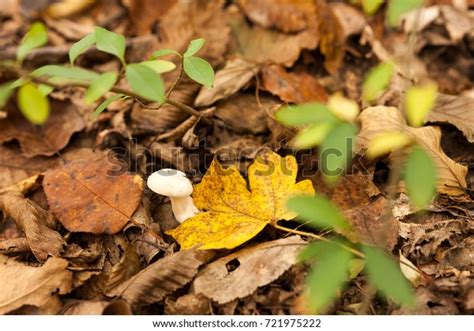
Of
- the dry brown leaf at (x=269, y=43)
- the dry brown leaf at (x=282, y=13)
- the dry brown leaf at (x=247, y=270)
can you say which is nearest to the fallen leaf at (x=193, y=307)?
the dry brown leaf at (x=247, y=270)

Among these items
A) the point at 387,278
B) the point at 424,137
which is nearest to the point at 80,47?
the point at 387,278

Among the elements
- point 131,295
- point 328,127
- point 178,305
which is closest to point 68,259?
point 131,295

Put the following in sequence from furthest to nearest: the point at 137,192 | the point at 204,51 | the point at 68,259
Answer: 1. the point at 204,51
2. the point at 137,192
3. the point at 68,259

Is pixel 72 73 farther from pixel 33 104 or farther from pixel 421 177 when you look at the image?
pixel 421 177
